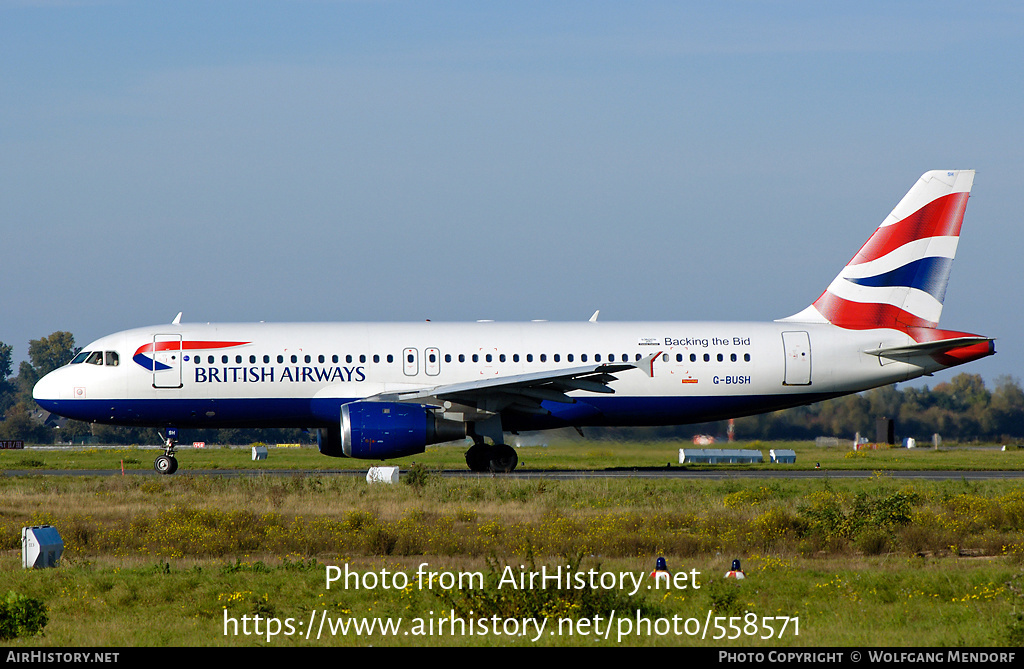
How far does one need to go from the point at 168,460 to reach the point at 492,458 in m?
9.13

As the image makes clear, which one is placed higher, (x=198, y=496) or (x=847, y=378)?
(x=847, y=378)

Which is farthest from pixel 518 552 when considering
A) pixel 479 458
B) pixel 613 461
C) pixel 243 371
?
pixel 613 461

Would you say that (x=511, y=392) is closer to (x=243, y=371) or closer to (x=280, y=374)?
(x=280, y=374)

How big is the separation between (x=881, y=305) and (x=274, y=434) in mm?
53259

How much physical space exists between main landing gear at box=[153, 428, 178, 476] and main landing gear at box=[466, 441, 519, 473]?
27.2 feet

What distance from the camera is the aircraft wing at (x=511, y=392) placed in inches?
1073

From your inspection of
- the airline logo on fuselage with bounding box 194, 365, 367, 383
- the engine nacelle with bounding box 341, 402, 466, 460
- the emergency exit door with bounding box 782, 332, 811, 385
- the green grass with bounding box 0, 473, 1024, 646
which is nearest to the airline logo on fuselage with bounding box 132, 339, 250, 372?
the airline logo on fuselage with bounding box 194, 365, 367, 383

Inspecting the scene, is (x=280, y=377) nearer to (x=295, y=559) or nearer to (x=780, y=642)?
(x=295, y=559)

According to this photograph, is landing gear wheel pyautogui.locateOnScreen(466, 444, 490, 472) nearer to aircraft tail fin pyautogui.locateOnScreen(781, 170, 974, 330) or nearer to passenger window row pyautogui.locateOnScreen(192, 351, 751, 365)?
passenger window row pyautogui.locateOnScreen(192, 351, 751, 365)

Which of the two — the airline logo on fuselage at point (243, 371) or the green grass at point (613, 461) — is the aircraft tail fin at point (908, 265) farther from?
the airline logo on fuselage at point (243, 371)

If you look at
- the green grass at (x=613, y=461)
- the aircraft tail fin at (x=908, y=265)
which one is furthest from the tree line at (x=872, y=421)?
the aircraft tail fin at (x=908, y=265)

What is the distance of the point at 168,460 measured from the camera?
30.6m

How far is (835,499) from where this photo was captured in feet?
65.5
